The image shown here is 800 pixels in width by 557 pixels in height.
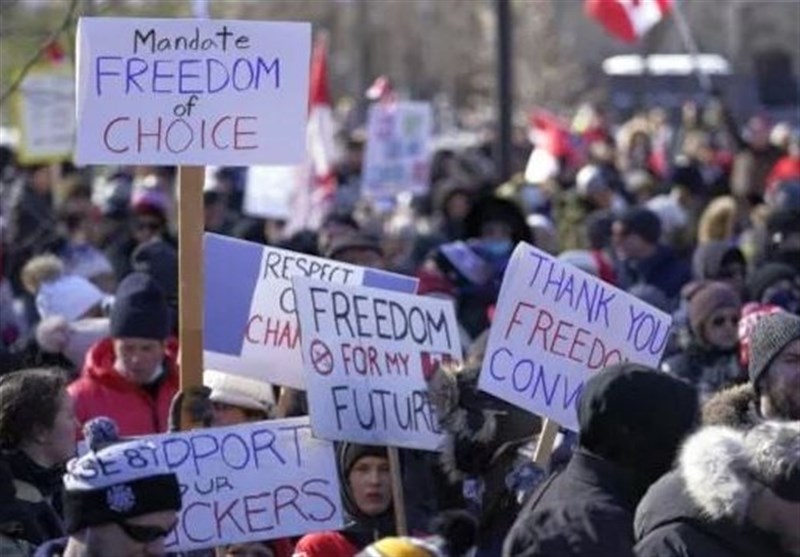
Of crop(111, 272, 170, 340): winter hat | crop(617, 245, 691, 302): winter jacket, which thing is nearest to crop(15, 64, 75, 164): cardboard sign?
crop(617, 245, 691, 302): winter jacket

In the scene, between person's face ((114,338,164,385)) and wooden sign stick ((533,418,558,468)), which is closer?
wooden sign stick ((533,418,558,468))

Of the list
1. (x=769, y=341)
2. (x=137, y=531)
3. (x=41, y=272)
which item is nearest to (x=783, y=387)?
(x=769, y=341)

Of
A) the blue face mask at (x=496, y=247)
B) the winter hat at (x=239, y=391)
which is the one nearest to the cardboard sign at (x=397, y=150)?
the blue face mask at (x=496, y=247)

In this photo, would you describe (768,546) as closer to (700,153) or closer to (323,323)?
(323,323)

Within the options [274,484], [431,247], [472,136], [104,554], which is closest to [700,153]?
[431,247]

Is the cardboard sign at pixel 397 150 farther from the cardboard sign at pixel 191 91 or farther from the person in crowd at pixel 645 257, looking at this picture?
the cardboard sign at pixel 191 91

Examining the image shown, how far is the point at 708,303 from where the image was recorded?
10.7m

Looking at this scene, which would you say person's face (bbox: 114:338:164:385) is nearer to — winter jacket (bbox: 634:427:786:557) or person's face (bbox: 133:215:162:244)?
winter jacket (bbox: 634:427:786:557)

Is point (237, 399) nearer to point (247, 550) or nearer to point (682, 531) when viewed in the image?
point (247, 550)

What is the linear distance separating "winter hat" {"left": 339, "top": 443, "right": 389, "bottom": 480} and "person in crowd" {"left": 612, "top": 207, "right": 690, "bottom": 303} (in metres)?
6.60

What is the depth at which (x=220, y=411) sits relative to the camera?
873 centimetres

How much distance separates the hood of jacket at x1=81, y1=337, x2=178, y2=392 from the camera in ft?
31.6

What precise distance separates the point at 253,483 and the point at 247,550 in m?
0.46

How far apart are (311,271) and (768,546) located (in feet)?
11.3
